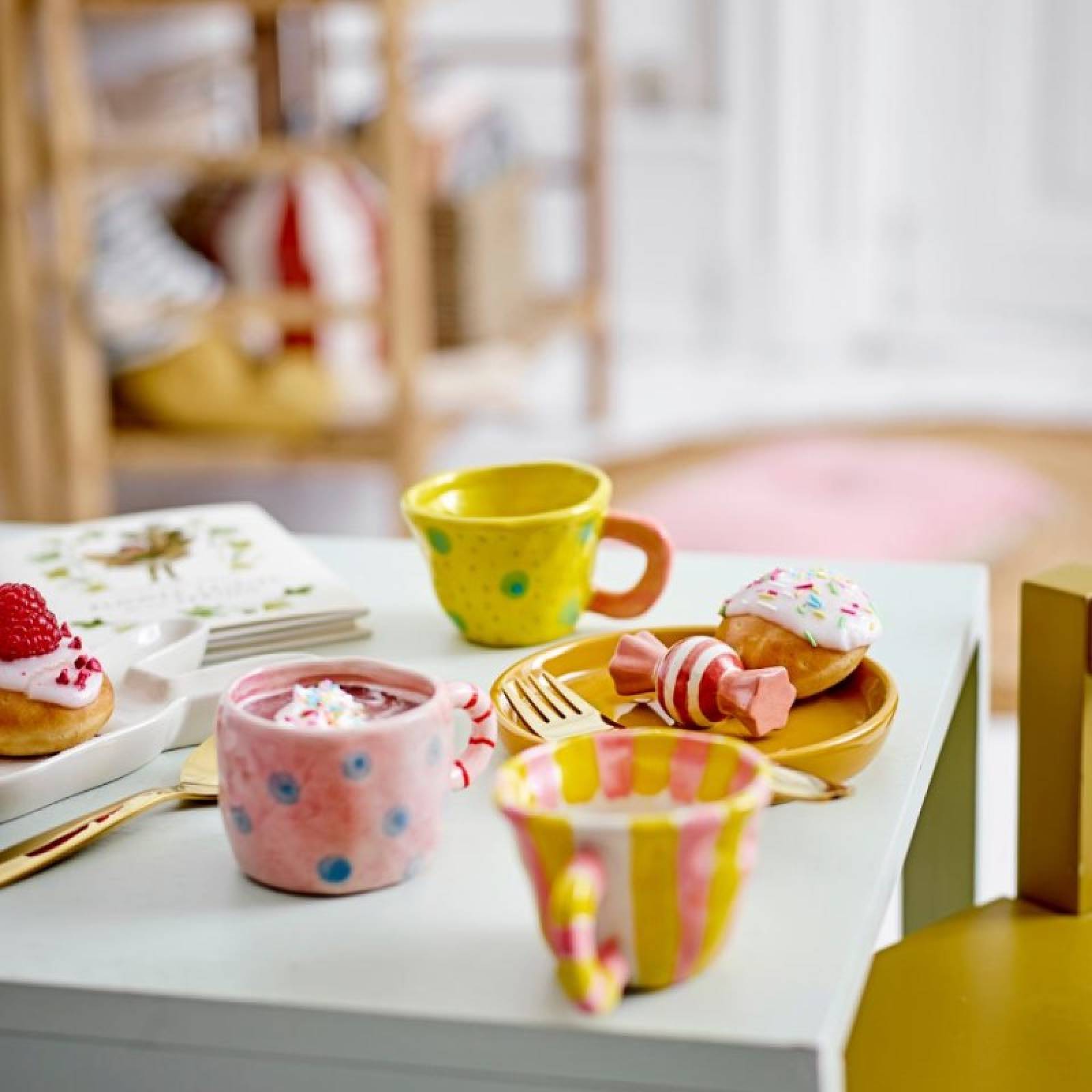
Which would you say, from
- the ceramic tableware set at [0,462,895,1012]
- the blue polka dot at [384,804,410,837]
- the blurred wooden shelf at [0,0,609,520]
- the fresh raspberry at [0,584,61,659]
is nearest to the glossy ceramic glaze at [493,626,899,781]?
the ceramic tableware set at [0,462,895,1012]

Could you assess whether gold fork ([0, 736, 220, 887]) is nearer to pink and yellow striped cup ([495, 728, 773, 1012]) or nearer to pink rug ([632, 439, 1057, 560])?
pink and yellow striped cup ([495, 728, 773, 1012])

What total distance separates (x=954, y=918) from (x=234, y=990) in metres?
0.46

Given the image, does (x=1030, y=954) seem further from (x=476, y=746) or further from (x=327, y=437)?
(x=327, y=437)

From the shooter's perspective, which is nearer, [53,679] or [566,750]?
[566,750]

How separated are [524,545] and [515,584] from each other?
22 mm

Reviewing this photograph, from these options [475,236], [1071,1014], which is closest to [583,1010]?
[1071,1014]

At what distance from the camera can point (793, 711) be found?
0.86m

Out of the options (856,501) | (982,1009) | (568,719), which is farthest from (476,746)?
(856,501)

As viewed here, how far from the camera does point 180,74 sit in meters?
3.00

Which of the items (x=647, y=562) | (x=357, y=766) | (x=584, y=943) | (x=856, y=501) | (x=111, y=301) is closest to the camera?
(x=584, y=943)

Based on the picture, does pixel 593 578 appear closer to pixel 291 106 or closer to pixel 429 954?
pixel 429 954

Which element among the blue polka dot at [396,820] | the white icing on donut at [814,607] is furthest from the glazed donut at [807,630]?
the blue polka dot at [396,820]

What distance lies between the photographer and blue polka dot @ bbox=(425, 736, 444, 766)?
704mm

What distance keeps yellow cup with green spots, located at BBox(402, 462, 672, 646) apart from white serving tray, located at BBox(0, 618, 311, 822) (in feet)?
0.32
